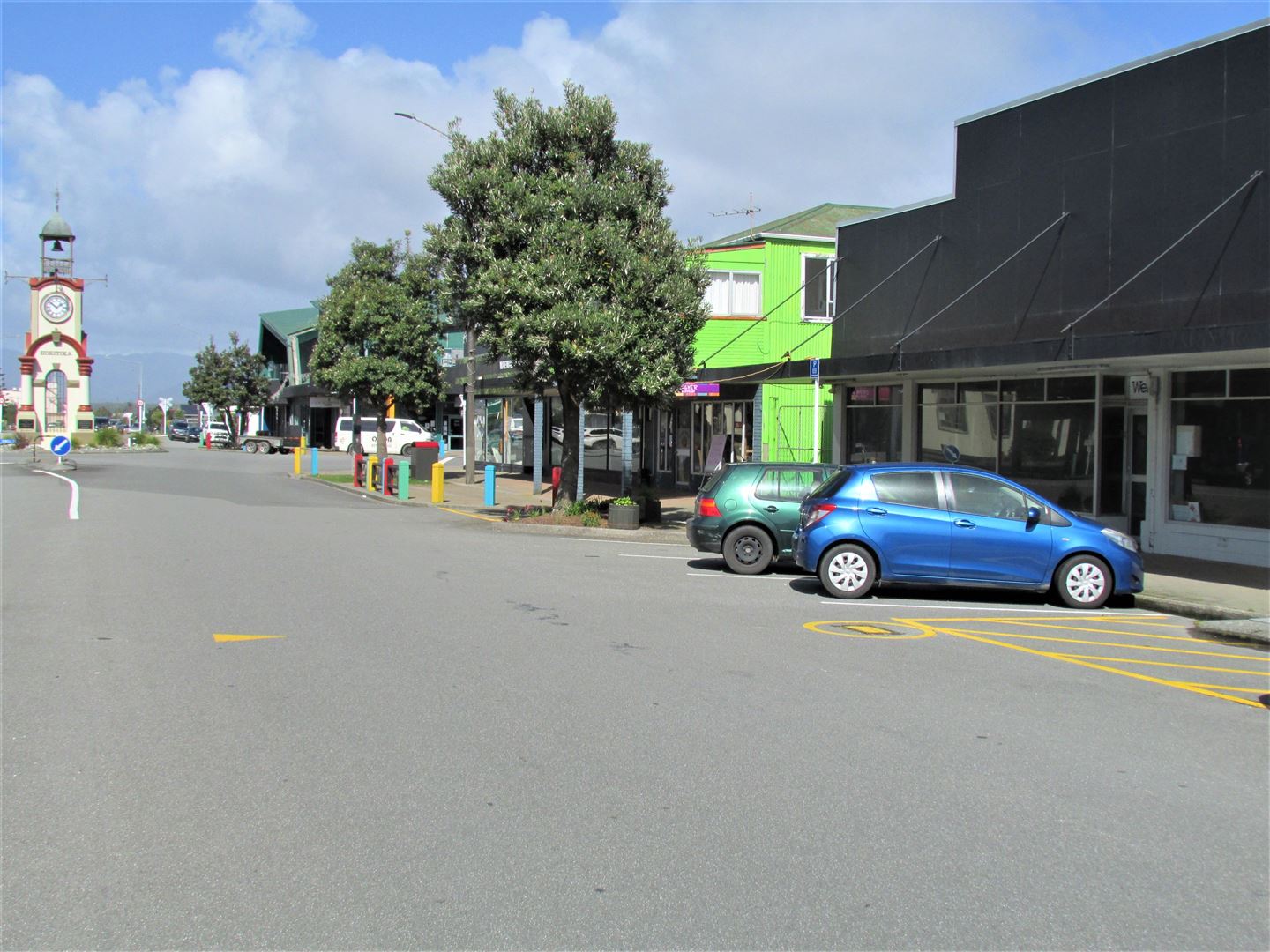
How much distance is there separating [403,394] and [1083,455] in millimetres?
22419

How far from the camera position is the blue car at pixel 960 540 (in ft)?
39.6

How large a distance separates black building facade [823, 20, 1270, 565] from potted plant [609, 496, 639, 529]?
480 centimetres

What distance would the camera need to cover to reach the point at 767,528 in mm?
14719

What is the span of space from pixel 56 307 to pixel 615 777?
2792 inches

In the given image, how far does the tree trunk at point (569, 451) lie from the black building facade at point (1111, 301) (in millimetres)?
5500

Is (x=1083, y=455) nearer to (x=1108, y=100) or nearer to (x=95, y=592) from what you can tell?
(x=1108, y=100)

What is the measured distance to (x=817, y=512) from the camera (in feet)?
41.2

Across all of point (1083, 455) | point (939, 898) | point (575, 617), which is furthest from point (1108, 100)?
point (939, 898)

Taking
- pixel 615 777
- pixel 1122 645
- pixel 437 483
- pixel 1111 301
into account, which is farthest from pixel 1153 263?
pixel 437 483

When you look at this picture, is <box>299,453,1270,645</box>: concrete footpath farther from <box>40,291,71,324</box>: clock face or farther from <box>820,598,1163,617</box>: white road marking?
<box>40,291,71,324</box>: clock face

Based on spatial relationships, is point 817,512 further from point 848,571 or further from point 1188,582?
point 1188,582

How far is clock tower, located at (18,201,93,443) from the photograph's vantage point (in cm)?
6456

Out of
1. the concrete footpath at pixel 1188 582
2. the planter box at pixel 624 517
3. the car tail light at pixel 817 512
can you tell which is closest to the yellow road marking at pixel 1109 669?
the car tail light at pixel 817 512

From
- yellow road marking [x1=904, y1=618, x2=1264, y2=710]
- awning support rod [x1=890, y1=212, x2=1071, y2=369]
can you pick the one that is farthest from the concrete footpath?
awning support rod [x1=890, y1=212, x2=1071, y2=369]
